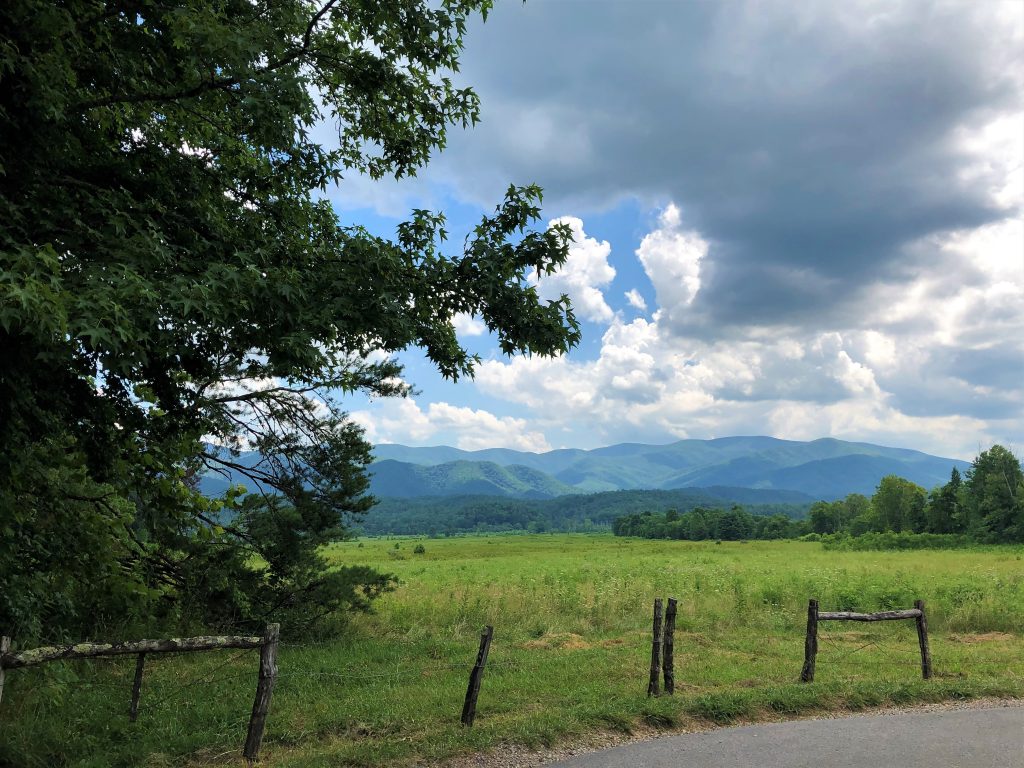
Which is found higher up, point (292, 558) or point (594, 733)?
point (292, 558)

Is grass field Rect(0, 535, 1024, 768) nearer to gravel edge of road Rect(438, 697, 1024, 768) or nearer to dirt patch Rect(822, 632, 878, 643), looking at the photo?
dirt patch Rect(822, 632, 878, 643)

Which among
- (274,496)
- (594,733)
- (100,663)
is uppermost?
(274,496)

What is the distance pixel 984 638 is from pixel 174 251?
2022 centimetres

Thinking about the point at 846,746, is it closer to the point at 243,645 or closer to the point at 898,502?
the point at 243,645

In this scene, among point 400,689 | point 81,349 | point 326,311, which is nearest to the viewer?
point 81,349

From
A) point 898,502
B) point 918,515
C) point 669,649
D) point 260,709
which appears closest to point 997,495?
point 918,515

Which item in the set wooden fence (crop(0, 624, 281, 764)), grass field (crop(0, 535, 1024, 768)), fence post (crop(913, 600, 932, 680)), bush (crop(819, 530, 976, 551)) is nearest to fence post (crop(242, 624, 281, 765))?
wooden fence (crop(0, 624, 281, 764))

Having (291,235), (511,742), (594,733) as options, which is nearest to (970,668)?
(594,733)

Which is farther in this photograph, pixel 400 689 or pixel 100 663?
pixel 100 663

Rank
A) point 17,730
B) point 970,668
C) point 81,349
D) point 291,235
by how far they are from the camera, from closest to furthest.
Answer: point 81,349 < point 17,730 < point 291,235 < point 970,668

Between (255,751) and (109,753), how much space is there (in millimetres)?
2056

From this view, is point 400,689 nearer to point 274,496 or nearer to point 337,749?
point 337,749

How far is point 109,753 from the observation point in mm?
7941

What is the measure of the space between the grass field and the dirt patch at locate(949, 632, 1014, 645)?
0.26ft
